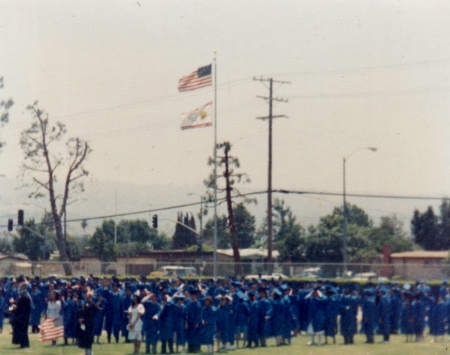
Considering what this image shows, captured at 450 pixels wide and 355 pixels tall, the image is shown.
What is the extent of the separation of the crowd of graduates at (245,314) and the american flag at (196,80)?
12615 millimetres

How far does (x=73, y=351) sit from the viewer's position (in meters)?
23.6

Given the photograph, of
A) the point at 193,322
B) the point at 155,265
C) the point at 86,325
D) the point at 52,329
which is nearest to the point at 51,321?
the point at 52,329

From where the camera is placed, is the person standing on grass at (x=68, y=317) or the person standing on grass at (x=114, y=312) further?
the person standing on grass at (x=114, y=312)

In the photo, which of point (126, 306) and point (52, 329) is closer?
point (52, 329)

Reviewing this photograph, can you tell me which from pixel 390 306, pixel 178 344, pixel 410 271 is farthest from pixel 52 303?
pixel 410 271

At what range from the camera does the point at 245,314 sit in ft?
81.9

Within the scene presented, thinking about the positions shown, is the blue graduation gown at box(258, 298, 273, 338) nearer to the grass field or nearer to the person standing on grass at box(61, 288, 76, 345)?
the grass field

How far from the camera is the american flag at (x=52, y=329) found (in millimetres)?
23188

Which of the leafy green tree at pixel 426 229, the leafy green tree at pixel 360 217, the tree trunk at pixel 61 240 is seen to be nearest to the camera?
the tree trunk at pixel 61 240

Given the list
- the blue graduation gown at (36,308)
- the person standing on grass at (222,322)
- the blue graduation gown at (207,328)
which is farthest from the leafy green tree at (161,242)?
the blue graduation gown at (207,328)

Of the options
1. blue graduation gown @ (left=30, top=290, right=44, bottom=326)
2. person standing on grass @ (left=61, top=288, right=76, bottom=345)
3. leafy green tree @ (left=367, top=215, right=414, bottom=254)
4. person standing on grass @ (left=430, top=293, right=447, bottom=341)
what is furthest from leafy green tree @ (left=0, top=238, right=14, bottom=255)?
person standing on grass @ (left=430, top=293, right=447, bottom=341)

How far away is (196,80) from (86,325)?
752 inches

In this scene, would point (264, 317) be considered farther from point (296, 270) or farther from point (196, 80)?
point (296, 270)

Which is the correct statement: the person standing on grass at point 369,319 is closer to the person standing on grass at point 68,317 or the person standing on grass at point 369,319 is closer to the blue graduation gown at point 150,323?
the blue graduation gown at point 150,323
